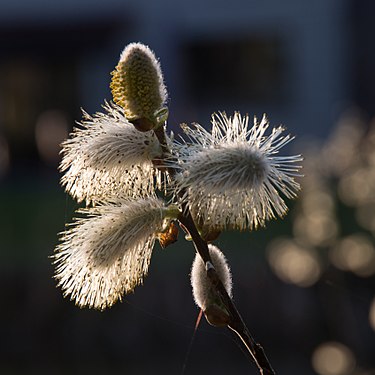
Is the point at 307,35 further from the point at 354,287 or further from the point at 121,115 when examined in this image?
the point at 121,115

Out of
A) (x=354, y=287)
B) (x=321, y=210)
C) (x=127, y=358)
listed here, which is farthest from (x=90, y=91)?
(x=321, y=210)

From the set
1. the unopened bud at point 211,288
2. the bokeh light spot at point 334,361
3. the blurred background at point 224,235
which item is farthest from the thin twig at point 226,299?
the bokeh light spot at point 334,361

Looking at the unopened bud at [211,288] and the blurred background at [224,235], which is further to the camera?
the blurred background at [224,235]

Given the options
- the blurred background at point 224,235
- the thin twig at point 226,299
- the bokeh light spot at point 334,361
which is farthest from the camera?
the blurred background at point 224,235

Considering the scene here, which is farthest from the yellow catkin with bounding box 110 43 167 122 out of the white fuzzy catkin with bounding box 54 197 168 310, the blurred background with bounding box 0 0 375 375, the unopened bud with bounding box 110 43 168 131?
the blurred background with bounding box 0 0 375 375

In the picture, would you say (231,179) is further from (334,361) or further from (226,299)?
(334,361)

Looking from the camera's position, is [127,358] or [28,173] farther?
[28,173]

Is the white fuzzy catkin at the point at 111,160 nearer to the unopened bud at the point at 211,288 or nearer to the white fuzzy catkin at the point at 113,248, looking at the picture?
the white fuzzy catkin at the point at 113,248
